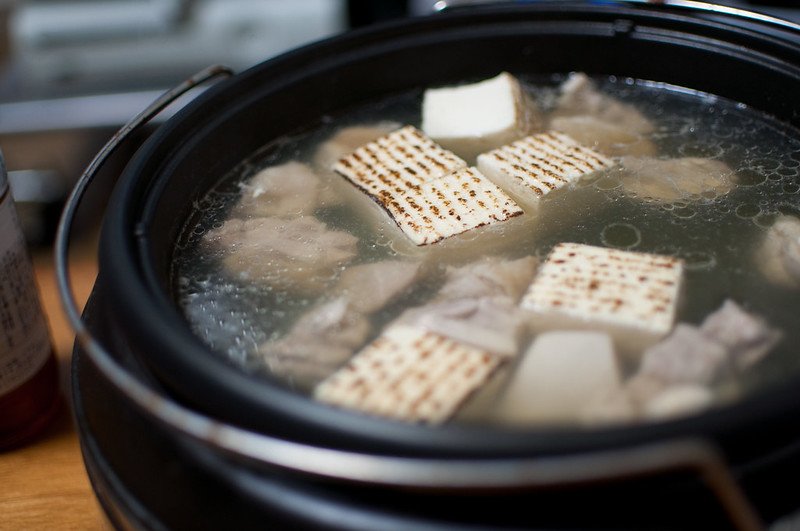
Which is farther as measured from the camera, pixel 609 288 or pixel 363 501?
pixel 609 288

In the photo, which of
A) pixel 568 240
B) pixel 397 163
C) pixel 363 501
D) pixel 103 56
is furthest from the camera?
pixel 103 56

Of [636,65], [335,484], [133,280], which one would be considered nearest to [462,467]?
[335,484]

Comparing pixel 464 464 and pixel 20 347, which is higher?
pixel 464 464

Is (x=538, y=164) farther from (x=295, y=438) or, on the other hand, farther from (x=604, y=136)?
(x=295, y=438)

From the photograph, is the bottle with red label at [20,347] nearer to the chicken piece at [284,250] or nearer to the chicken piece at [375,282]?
the chicken piece at [284,250]

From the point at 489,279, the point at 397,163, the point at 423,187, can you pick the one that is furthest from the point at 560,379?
the point at 397,163

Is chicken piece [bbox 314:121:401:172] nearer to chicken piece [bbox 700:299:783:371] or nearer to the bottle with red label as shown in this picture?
the bottle with red label
